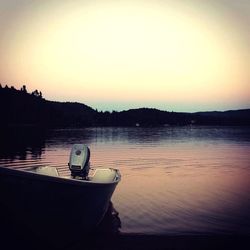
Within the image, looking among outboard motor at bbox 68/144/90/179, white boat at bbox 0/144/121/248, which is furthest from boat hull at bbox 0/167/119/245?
outboard motor at bbox 68/144/90/179

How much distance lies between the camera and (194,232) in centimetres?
1421

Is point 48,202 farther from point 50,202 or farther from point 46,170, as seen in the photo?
point 46,170

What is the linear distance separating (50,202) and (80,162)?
19.0 feet

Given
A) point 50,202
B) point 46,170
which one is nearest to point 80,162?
point 46,170

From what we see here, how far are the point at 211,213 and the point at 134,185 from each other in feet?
30.9

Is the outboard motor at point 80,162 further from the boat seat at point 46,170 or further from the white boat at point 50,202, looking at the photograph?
the white boat at point 50,202

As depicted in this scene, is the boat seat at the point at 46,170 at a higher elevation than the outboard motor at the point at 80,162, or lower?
lower

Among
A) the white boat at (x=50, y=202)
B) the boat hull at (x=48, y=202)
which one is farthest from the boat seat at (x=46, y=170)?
the boat hull at (x=48, y=202)

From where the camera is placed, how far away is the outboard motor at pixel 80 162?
52.4ft

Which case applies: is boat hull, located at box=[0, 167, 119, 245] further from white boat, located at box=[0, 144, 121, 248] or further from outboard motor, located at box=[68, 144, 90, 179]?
outboard motor, located at box=[68, 144, 90, 179]

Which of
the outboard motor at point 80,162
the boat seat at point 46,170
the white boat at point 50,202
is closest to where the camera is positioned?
the white boat at point 50,202

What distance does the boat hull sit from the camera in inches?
383

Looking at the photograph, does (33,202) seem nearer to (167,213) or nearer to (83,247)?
(83,247)

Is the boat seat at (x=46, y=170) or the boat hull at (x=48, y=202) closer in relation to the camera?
the boat hull at (x=48, y=202)
